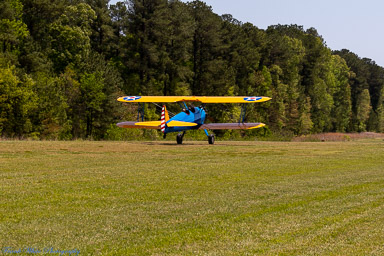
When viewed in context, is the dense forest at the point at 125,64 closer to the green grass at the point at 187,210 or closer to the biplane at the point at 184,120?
the biplane at the point at 184,120

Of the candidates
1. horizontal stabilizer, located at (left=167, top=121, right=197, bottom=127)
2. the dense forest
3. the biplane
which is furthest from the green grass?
the dense forest

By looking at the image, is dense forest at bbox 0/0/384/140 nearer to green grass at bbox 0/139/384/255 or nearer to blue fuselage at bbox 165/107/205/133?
blue fuselage at bbox 165/107/205/133

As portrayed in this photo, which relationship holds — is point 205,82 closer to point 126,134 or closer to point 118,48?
point 118,48

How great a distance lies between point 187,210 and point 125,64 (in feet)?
179

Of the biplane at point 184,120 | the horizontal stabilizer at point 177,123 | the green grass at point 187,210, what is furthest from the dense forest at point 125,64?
the green grass at point 187,210

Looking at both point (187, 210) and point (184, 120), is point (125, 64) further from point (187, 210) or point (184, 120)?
point (187, 210)

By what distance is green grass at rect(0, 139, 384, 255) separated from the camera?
697 cm

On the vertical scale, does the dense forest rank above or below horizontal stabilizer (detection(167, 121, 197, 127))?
above

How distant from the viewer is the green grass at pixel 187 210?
6.97 metres

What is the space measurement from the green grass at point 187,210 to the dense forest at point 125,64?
29.4 m

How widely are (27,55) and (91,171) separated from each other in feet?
122

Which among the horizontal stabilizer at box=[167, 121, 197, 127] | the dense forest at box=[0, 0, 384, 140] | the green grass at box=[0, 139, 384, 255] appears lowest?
the green grass at box=[0, 139, 384, 255]

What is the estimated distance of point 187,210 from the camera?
9625mm

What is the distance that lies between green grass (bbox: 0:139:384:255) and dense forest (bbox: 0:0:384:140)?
29.4m
